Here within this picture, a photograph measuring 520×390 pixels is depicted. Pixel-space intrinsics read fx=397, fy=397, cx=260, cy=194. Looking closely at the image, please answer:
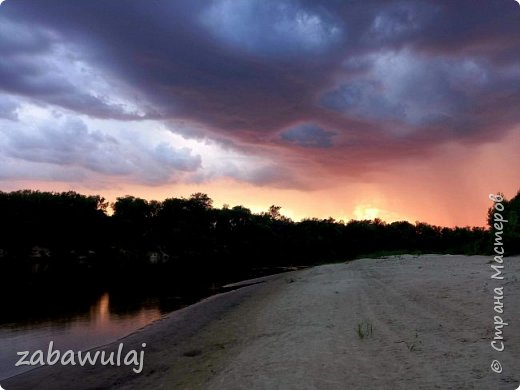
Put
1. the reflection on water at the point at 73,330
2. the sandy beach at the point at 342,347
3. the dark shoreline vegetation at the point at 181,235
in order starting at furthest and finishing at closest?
1. the dark shoreline vegetation at the point at 181,235
2. the reflection on water at the point at 73,330
3. the sandy beach at the point at 342,347

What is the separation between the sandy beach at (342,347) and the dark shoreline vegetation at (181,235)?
6801cm

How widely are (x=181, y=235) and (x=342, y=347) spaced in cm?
12786

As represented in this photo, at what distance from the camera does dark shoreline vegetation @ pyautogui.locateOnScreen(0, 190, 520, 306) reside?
10156 cm

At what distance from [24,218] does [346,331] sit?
365 ft

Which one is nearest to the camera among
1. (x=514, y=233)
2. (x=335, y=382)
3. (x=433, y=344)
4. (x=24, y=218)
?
(x=335, y=382)

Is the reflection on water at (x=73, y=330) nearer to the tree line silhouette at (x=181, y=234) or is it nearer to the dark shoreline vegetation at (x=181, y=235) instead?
the dark shoreline vegetation at (x=181, y=235)

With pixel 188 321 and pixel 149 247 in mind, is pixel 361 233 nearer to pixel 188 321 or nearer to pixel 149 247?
pixel 149 247

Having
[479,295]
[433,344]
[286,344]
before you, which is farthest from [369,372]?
[479,295]

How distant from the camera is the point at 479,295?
537 inches

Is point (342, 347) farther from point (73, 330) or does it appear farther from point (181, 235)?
point (181, 235)

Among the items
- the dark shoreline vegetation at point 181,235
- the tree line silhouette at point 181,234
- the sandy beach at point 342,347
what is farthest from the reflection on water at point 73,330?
the tree line silhouette at point 181,234

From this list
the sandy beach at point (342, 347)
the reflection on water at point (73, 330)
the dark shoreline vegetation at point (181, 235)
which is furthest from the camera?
the dark shoreline vegetation at point (181, 235)

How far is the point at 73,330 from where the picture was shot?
20.1 meters

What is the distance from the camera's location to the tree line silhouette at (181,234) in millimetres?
103062
